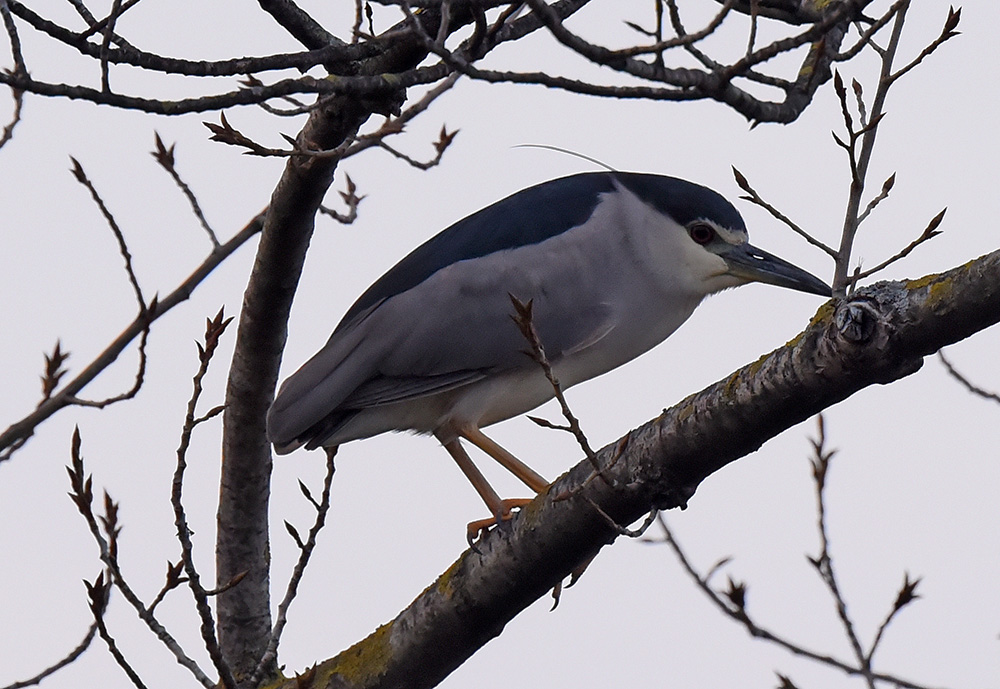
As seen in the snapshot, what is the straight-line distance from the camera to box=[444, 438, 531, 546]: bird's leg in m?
3.77

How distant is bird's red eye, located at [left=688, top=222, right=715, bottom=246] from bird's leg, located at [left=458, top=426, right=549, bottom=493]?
115cm

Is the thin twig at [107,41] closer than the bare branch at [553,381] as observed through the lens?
Yes

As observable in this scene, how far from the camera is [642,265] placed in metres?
4.64

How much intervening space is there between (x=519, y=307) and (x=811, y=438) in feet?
3.80

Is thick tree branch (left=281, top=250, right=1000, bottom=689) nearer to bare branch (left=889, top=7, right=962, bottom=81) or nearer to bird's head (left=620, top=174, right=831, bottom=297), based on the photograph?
bare branch (left=889, top=7, right=962, bottom=81)

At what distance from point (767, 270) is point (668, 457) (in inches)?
82.9

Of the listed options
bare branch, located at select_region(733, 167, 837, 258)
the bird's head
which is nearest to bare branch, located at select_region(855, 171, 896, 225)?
bare branch, located at select_region(733, 167, 837, 258)

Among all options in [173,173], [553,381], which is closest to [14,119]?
[173,173]

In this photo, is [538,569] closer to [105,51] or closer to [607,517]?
[607,517]

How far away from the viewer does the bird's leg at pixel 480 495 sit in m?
3.77

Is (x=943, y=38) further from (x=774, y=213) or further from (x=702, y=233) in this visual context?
(x=702, y=233)

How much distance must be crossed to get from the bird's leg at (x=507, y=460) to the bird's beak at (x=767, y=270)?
3.61 ft

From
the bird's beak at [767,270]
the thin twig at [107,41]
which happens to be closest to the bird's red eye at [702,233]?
the bird's beak at [767,270]

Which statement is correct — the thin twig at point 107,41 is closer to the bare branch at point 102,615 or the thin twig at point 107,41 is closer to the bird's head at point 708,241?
the bare branch at point 102,615
